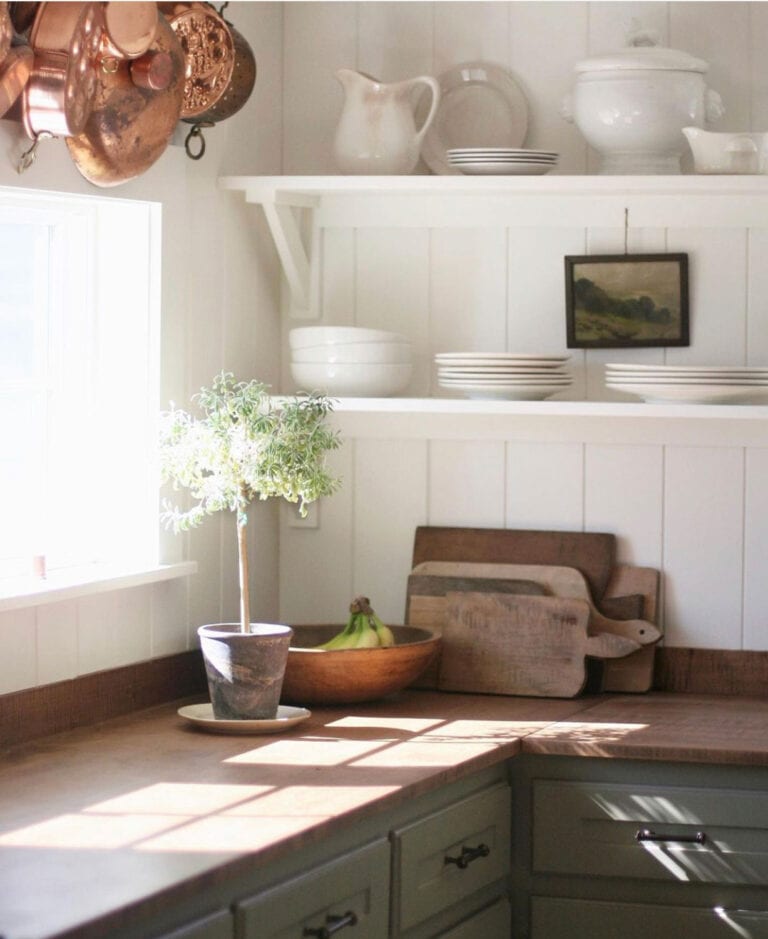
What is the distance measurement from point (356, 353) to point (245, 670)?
684mm

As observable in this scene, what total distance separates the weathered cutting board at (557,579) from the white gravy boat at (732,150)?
2.69ft

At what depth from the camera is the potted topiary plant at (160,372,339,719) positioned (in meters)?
2.46

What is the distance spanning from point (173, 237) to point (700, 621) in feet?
4.11

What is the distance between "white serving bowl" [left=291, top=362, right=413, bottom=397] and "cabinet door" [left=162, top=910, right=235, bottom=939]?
49.5 inches

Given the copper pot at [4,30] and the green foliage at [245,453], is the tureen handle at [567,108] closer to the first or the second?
the green foliage at [245,453]

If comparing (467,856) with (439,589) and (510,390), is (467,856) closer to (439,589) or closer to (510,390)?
(439,589)

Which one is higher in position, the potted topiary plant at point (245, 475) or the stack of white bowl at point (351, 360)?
the stack of white bowl at point (351, 360)

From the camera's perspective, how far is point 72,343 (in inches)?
104

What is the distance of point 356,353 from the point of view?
2.84 m

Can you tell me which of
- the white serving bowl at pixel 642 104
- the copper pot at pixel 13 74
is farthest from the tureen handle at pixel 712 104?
the copper pot at pixel 13 74

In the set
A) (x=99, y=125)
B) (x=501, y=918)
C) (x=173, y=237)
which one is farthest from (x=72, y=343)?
(x=501, y=918)

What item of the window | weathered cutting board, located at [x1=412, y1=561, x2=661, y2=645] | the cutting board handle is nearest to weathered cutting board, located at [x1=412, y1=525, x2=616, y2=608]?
weathered cutting board, located at [x1=412, y1=561, x2=661, y2=645]

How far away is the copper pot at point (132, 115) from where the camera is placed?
2299 millimetres

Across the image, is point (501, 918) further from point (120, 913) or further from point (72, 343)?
point (72, 343)
